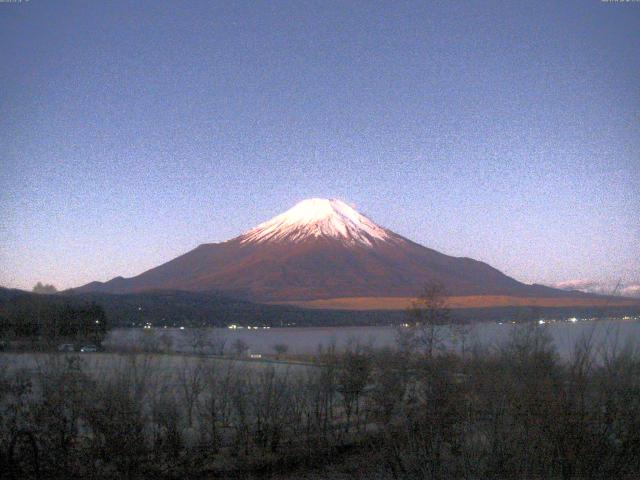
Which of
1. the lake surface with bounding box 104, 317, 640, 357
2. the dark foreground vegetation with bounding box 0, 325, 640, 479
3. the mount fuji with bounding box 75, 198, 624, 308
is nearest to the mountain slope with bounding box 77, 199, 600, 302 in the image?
the mount fuji with bounding box 75, 198, 624, 308

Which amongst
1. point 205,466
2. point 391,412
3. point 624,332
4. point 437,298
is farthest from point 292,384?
point 624,332

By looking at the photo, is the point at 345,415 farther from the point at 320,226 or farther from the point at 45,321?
the point at 320,226

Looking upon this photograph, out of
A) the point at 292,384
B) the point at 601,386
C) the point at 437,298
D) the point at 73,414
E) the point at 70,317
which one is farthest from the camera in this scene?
the point at 70,317

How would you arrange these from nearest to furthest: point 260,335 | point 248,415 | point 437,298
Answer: point 248,415, point 437,298, point 260,335

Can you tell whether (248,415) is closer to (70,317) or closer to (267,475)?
(267,475)

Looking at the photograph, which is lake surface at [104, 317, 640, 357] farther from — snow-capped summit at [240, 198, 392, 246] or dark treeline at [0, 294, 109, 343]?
snow-capped summit at [240, 198, 392, 246]

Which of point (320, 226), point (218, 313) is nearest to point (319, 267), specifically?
point (320, 226)

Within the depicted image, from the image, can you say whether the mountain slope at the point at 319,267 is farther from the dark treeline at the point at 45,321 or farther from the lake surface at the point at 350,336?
the dark treeline at the point at 45,321
